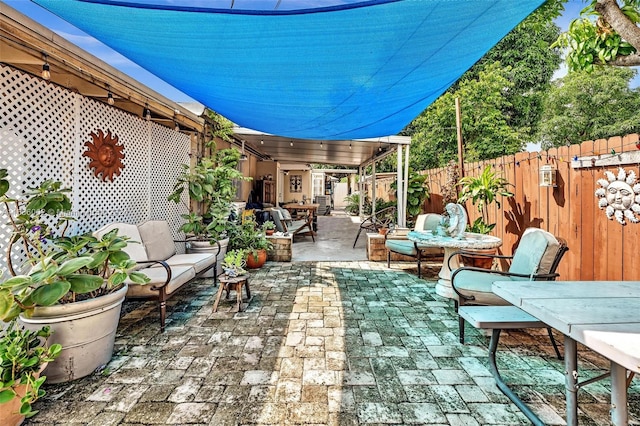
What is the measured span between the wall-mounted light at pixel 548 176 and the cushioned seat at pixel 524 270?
955 mm

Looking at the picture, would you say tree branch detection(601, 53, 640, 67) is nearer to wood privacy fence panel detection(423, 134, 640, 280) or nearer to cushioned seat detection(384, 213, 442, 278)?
wood privacy fence panel detection(423, 134, 640, 280)

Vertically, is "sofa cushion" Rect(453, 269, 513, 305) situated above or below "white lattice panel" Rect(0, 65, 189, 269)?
below

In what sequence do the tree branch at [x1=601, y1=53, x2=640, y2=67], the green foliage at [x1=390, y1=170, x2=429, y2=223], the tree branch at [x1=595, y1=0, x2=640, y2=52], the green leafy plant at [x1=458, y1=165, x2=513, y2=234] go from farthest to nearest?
the green foliage at [x1=390, y1=170, x2=429, y2=223], the green leafy plant at [x1=458, y1=165, x2=513, y2=234], the tree branch at [x1=601, y1=53, x2=640, y2=67], the tree branch at [x1=595, y1=0, x2=640, y2=52]

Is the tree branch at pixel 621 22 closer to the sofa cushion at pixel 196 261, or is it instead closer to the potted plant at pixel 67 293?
the potted plant at pixel 67 293

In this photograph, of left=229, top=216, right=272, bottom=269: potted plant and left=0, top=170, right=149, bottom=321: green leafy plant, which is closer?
left=0, top=170, right=149, bottom=321: green leafy plant

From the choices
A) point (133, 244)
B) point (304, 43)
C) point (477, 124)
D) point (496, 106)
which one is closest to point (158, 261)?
point (133, 244)

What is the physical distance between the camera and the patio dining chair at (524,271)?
2494 millimetres

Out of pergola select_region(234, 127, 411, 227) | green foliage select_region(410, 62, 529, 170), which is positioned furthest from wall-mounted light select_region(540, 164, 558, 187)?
green foliage select_region(410, 62, 529, 170)

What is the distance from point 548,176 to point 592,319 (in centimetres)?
264

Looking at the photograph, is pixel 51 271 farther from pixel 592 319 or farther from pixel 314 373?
pixel 592 319

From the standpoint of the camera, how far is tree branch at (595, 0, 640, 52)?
1968 mm

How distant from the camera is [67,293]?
2.07m

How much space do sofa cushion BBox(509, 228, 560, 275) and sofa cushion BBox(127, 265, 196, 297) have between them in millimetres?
3313

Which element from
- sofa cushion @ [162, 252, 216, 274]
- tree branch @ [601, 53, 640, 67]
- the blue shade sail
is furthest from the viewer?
sofa cushion @ [162, 252, 216, 274]
